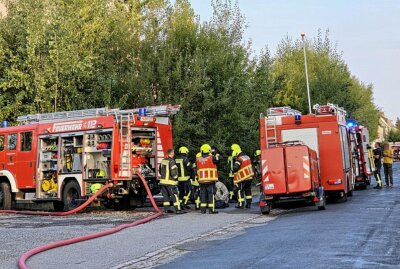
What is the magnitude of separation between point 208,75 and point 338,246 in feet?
57.8

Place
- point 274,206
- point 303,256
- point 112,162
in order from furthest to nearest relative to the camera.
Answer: point 274,206, point 112,162, point 303,256

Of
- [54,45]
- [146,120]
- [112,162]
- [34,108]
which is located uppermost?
[54,45]

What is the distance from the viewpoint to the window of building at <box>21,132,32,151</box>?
19250 mm

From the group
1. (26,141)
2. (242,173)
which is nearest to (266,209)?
(242,173)

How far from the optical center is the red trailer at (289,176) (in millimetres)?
15812

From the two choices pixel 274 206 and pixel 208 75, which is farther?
pixel 208 75

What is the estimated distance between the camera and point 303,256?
849 cm

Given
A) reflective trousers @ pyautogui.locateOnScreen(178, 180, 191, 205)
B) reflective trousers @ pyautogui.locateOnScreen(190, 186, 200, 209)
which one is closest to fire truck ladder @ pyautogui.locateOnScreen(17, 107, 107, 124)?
reflective trousers @ pyautogui.locateOnScreen(178, 180, 191, 205)

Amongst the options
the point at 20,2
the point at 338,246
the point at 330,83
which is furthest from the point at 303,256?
the point at 330,83

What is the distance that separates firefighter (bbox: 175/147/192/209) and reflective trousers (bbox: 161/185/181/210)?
80cm

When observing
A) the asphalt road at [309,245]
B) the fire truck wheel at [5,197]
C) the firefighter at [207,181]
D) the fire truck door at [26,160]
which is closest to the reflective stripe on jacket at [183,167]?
the firefighter at [207,181]

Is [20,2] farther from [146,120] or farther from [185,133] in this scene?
[146,120]

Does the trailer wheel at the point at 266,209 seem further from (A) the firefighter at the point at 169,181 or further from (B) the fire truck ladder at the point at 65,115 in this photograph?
(B) the fire truck ladder at the point at 65,115

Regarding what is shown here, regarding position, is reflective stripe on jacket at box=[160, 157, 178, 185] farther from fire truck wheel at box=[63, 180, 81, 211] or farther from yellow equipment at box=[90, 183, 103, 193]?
fire truck wheel at box=[63, 180, 81, 211]
